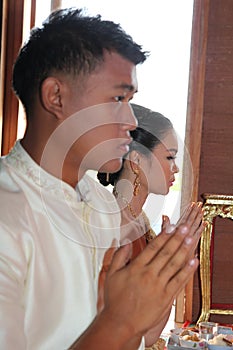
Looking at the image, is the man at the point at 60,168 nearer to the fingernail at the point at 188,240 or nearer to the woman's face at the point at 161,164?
the fingernail at the point at 188,240

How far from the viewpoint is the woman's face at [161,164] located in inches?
104

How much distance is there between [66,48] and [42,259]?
1.19 feet

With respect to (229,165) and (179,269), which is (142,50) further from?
(229,165)

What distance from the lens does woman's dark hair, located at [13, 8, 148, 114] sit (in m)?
1.00

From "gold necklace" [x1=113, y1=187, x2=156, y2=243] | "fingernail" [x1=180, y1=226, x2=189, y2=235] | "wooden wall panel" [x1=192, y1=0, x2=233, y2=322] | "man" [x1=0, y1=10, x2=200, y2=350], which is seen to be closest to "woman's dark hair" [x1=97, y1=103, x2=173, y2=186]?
"gold necklace" [x1=113, y1=187, x2=156, y2=243]

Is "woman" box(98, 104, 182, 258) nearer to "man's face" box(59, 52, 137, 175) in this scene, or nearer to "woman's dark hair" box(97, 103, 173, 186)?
"woman's dark hair" box(97, 103, 173, 186)

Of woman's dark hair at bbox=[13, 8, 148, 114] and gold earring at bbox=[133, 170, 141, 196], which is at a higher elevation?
woman's dark hair at bbox=[13, 8, 148, 114]

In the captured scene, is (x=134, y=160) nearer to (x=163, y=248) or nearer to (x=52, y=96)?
(x=52, y=96)

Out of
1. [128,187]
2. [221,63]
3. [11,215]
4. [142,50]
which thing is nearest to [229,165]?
[221,63]

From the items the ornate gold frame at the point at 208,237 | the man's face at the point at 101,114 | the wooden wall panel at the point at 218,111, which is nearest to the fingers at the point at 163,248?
the man's face at the point at 101,114

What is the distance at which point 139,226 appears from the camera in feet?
8.11

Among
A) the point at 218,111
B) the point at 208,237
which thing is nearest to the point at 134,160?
the point at 208,237

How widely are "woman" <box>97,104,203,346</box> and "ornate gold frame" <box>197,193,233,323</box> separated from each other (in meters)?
0.76

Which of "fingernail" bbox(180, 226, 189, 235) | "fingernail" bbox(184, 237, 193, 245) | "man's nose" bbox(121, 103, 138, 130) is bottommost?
"fingernail" bbox(184, 237, 193, 245)
